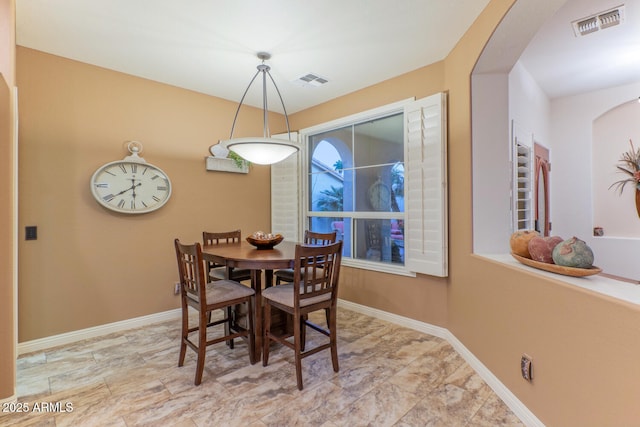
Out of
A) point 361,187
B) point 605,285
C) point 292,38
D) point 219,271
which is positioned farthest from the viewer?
point 361,187

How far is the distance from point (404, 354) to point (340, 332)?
27.2 inches

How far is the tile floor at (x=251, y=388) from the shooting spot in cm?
178

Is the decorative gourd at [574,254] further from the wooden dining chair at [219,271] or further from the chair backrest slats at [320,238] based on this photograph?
the wooden dining chair at [219,271]

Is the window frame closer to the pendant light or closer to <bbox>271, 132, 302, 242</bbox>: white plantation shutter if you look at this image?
<bbox>271, 132, 302, 242</bbox>: white plantation shutter

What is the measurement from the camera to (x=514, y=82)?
9.70 feet

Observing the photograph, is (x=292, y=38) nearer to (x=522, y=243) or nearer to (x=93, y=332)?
(x=522, y=243)

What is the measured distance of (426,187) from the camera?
290cm

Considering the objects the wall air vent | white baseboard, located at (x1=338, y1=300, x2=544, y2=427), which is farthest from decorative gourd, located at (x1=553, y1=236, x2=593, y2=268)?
the wall air vent

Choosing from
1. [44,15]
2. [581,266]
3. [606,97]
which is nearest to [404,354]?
[581,266]

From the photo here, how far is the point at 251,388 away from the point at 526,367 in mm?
1706

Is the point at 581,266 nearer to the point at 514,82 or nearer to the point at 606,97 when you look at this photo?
the point at 514,82

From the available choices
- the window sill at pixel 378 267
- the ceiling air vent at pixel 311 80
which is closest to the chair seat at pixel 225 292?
the window sill at pixel 378 267

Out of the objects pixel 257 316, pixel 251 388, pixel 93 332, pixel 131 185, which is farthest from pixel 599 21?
pixel 93 332

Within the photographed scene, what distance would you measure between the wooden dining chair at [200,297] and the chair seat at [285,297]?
19 centimetres
